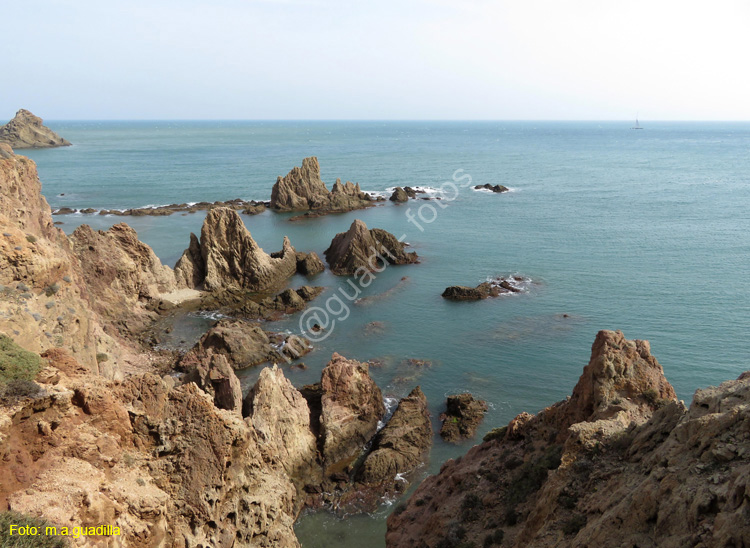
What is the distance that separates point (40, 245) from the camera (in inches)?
967

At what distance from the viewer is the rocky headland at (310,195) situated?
96.8m

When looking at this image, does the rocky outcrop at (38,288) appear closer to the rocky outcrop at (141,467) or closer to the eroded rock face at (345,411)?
the rocky outcrop at (141,467)

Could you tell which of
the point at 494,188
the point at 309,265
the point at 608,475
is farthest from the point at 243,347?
the point at 494,188

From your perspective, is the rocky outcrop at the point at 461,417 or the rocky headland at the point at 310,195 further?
the rocky headland at the point at 310,195

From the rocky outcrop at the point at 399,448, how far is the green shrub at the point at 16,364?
18535mm

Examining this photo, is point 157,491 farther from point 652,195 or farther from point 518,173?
point 518,173

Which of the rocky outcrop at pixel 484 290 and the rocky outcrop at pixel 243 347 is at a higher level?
the rocky outcrop at pixel 484 290

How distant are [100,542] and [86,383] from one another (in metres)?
4.66

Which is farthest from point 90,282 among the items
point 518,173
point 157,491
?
point 518,173

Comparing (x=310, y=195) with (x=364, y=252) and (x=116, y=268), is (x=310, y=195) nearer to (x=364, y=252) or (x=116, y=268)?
(x=364, y=252)

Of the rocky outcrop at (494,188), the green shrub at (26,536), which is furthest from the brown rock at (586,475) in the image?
the rocky outcrop at (494,188)

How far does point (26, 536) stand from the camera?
32.4 feet

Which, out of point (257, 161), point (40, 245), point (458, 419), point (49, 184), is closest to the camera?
point (40, 245)

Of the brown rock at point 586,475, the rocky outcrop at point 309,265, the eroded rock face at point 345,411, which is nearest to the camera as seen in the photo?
the brown rock at point 586,475
